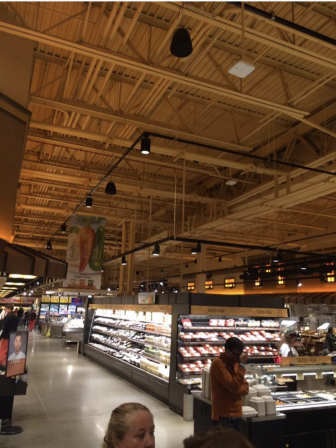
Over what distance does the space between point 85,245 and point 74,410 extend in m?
4.84

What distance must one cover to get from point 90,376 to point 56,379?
107 cm

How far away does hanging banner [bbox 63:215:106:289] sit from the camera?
11.2m

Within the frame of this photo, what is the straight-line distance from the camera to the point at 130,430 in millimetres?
1881

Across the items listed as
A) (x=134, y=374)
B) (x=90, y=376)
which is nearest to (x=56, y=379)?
(x=90, y=376)

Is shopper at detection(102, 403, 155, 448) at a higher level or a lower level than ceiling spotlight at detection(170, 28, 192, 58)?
lower

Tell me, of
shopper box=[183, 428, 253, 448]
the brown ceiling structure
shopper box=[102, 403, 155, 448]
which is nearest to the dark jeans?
shopper box=[102, 403, 155, 448]

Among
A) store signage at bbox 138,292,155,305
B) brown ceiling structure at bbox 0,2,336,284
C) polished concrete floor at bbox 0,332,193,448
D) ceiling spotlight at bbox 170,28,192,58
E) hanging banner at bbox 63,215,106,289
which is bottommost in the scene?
polished concrete floor at bbox 0,332,193,448

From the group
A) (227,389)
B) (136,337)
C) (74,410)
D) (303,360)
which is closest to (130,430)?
(227,389)

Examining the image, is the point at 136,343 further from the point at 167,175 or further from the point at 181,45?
the point at 181,45

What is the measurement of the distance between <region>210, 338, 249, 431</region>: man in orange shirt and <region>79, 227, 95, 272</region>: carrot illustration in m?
7.54

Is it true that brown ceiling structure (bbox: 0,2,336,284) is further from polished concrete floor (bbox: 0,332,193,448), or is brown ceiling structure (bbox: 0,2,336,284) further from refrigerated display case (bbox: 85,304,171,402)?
polished concrete floor (bbox: 0,332,193,448)

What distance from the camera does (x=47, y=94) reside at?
860cm

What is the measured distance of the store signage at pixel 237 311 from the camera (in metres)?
8.24

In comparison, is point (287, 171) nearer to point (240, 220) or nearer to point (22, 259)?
point (240, 220)
